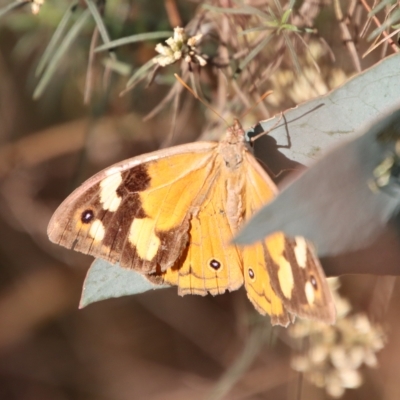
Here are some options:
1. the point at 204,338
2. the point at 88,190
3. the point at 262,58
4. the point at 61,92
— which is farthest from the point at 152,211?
the point at 204,338

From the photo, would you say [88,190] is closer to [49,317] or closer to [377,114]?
[377,114]

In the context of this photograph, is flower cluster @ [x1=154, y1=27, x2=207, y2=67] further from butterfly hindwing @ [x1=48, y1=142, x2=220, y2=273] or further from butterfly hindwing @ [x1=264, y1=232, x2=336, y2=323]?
butterfly hindwing @ [x1=264, y1=232, x2=336, y2=323]

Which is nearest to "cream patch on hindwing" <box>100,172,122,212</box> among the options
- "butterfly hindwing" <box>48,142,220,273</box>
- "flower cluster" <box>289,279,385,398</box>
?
"butterfly hindwing" <box>48,142,220,273</box>

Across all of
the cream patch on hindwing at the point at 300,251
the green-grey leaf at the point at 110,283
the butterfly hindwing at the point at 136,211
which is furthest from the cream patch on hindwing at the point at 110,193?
the cream patch on hindwing at the point at 300,251

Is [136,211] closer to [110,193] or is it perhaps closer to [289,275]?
[110,193]

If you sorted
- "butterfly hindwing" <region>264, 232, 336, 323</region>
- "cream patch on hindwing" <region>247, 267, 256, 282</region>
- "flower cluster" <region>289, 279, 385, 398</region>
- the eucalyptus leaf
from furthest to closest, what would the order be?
"flower cluster" <region>289, 279, 385, 398</region>
"cream patch on hindwing" <region>247, 267, 256, 282</region>
"butterfly hindwing" <region>264, 232, 336, 323</region>
the eucalyptus leaf

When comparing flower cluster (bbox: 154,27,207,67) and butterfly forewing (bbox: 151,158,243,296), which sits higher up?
Answer: flower cluster (bbox: 154,27,207,67)

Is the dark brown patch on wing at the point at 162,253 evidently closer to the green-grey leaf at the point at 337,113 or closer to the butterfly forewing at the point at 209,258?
the butterfly forewing at the point at 209,258
